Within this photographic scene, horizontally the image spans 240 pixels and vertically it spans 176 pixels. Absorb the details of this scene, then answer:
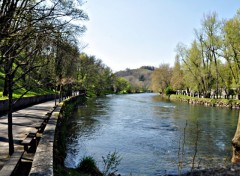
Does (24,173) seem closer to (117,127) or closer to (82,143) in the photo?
(82,143)

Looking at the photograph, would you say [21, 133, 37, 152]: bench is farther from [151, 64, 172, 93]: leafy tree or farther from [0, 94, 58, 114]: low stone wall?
[151, 64, 172, 93]: leafy tree

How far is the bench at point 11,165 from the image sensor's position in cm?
721

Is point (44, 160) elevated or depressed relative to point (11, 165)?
elevated

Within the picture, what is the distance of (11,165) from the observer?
7.75 metres

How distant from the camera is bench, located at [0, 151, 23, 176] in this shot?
7209mm

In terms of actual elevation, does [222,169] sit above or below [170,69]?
below

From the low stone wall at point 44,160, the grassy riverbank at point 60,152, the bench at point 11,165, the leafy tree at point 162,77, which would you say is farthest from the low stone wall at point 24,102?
the leafy tree at point 162,77

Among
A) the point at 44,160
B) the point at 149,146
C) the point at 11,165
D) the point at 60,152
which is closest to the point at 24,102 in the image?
the point at 149,146

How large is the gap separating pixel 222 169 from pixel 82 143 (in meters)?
9.47

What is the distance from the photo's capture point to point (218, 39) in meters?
57.9

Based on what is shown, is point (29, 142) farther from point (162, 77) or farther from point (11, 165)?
point (162, 77)

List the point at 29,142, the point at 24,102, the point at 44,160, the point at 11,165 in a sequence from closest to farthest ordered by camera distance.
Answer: the point at 44,160 < the point at 11,165 < the point at 29,142 < the point at 24,102

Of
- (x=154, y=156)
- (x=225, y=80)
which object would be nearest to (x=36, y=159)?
(x=154, y=156)

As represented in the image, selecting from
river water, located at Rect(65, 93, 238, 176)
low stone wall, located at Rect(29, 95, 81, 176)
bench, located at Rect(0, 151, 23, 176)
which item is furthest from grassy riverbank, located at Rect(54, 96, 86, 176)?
bench, located at Rect(0, 151, 23, 176)
